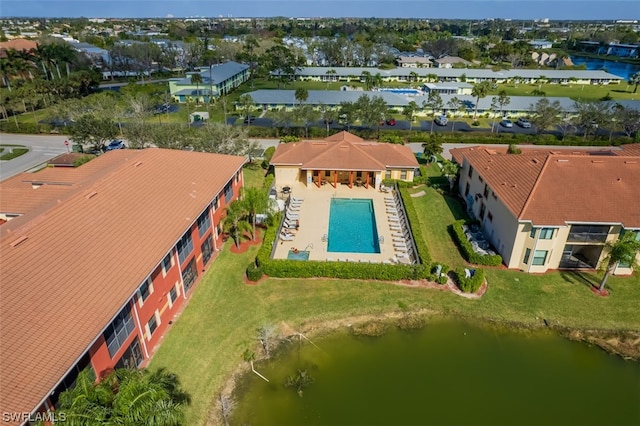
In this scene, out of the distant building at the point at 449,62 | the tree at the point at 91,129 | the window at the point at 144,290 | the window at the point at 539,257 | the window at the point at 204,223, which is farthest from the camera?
the distant building at the point at 449,62

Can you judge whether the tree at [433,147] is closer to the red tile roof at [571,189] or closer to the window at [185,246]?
the red tile roof at [571,189]

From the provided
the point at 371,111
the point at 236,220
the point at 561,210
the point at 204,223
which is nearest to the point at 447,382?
the point at 561,210

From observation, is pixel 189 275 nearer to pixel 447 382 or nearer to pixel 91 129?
pixel 447 382

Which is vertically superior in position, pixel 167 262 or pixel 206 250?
pixel 167 262

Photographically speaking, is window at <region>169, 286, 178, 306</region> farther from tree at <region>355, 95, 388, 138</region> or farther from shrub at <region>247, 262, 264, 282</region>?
tree at <region>355, 95, 388, 138</region>

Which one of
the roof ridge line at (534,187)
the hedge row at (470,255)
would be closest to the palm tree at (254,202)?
the hedge row at (470,255)

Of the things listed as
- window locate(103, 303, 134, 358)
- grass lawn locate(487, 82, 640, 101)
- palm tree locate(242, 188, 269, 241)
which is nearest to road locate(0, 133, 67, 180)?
palm tree locate(242, 188, 269, 241)

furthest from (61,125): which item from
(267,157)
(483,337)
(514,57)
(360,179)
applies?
(514,57)
